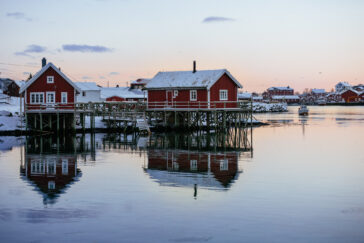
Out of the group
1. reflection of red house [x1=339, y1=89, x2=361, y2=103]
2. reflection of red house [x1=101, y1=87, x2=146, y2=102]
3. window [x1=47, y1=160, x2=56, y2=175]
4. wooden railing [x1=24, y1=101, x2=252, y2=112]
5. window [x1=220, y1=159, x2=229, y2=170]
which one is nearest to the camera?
window [x1=47, y1=160, x2=56, y2=175]

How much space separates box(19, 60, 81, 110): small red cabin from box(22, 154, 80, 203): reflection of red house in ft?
47.3

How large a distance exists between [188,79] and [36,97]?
49.3ft

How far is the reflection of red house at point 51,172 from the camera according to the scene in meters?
18.3

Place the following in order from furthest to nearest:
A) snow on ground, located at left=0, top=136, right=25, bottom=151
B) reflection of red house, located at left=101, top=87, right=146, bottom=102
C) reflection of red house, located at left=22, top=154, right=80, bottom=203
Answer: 1. reflection of red house, located at left=101, top=87, right=146, bottom=102
2. snow on ground, located at left=0, top=136, right=25, bottom=151
3. reflection of red house, located at left=22, top=154, right=80, bottom=203

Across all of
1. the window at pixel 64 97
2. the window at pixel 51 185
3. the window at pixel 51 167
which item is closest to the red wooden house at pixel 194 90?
the window at pixel 64 97

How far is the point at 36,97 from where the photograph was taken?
43.0 meters

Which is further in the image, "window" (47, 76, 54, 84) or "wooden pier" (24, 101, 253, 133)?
"window" (47, 76, 54, 84)

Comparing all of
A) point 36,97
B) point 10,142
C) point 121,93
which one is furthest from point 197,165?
point 121,93

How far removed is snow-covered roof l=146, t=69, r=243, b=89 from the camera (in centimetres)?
4550

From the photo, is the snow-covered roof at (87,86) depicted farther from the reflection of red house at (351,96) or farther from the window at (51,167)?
the reflection of red house at (351,96)

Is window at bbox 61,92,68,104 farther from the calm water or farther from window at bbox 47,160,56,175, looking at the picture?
window at bbox 47,160,56,175

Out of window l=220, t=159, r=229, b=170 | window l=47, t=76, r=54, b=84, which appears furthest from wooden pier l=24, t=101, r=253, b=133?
window l=220, t=159, r=229, b=170

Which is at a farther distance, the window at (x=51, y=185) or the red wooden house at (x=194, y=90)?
the red wooden house at (x=194, y=90)

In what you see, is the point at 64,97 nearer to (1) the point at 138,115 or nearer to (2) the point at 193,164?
(1) the point at 138,115
